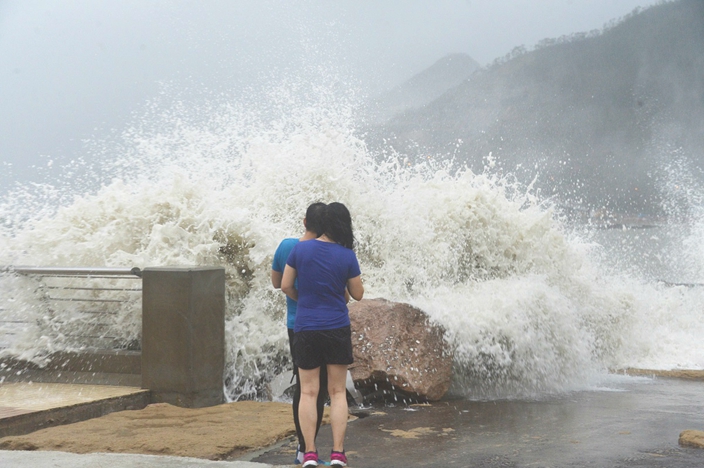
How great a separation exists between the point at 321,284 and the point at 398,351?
3478mm

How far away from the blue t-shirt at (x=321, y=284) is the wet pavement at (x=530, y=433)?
1124 millimetres

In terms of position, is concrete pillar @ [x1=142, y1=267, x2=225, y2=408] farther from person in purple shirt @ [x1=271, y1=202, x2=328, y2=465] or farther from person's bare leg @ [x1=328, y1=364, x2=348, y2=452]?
person's bare leg @ [x1=328, y1=364, x2=348, y2=452]

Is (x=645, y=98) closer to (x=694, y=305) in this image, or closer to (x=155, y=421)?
(x=694, y=305)

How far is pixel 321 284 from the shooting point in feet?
15.2

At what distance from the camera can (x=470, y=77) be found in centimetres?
8738

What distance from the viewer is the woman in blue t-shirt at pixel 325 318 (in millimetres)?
4637

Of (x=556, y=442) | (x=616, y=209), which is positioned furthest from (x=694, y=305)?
(x=616, y=209)

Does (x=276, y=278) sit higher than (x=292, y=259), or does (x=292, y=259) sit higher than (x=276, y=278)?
(x=292, y=259)

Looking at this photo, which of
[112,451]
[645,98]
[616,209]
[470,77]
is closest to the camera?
[112,451]

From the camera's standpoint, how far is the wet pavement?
5242 millimetres

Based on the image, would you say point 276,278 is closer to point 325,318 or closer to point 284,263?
point 284,263

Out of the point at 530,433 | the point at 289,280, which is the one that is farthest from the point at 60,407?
the point at 530,433

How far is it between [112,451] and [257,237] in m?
4.83

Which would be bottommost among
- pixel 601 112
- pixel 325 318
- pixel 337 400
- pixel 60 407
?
pixel 60 407
